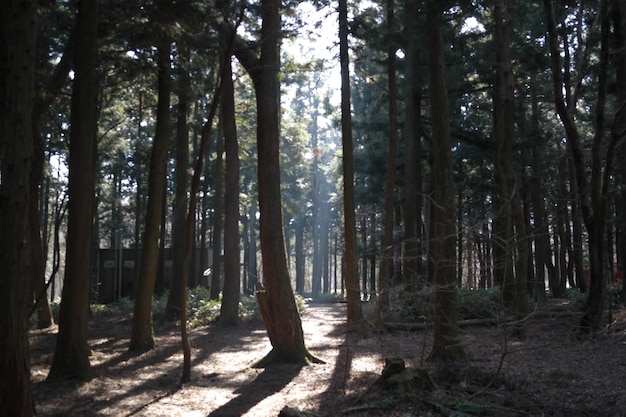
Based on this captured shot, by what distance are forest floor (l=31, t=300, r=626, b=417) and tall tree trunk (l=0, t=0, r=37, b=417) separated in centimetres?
197

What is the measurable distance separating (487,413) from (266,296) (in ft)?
15.9

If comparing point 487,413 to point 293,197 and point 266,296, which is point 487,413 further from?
point 293,197

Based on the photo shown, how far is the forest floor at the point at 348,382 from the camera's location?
249 inches

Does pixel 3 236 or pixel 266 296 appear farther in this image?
pixel 266 296

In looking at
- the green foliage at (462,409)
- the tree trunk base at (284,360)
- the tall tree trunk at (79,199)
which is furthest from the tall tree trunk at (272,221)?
the green foliage at (462,409)

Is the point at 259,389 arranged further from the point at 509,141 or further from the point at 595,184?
the point at 509,141

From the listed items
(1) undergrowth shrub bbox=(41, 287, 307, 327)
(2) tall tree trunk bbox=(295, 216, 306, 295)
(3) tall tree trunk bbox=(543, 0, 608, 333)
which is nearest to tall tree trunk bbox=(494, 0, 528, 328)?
(3) tall tree trunk bbox=(543, 0, 608, 333)

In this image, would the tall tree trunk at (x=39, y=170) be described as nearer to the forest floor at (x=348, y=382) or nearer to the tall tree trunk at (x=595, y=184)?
the forest floor at (x=348, y=382)

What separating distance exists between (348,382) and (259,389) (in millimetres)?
1334

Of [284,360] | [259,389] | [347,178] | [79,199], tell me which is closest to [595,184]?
[347,178]

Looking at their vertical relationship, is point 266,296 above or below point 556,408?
above

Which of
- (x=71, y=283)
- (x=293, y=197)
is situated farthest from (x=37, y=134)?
(x=293, y=197)

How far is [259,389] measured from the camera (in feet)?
26.5

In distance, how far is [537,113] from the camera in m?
20.2
